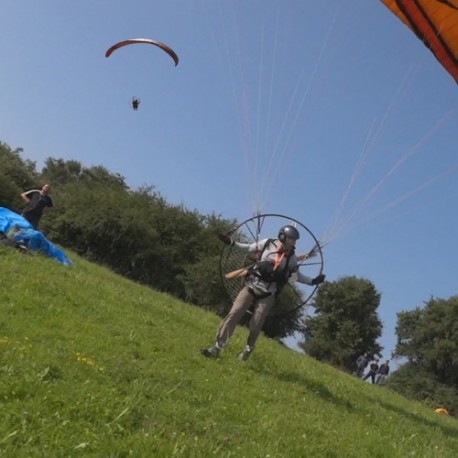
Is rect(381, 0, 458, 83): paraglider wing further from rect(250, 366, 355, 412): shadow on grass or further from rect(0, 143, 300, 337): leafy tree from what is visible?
rect(0, 143, 300, 337): leafy tree

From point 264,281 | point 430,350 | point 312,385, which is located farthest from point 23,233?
point 430,350

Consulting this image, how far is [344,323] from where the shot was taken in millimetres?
57688

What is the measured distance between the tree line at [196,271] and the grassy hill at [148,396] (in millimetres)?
Result: 22610

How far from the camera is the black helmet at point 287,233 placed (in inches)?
396

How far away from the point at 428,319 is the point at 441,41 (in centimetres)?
5543

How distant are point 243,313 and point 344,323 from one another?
162 feet

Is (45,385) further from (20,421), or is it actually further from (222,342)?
(222,342)

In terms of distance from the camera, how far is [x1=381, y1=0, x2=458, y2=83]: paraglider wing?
36.0 feet

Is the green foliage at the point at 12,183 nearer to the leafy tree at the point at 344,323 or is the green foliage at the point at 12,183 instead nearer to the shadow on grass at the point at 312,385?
the leafy tree at the point at 344,323

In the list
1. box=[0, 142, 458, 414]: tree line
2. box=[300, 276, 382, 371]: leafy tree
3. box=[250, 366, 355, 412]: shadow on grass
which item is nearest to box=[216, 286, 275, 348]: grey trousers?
box=[250, 366, 355, 412]: shadow on grass

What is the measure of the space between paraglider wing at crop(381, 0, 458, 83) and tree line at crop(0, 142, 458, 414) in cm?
2258

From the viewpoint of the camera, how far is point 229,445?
229 inches

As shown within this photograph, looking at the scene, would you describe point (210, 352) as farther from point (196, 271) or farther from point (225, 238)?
point (196, 271)

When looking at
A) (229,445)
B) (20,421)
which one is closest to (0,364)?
(20,421)
